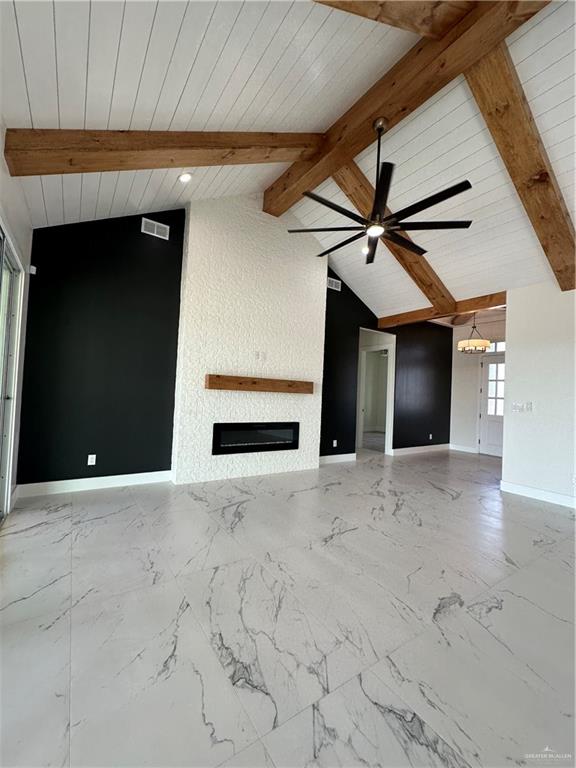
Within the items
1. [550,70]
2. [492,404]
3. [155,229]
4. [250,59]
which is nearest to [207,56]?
[250,59]

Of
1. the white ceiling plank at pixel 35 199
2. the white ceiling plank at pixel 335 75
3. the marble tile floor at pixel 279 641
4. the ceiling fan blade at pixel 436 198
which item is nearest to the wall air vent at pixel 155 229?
the white ceiling plank at pixel 35 199

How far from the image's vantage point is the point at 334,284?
20.2 ft

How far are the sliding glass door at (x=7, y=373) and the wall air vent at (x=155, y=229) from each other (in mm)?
1647

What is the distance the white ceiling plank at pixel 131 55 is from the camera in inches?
70.2

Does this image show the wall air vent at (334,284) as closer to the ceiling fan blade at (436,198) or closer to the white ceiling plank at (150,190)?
the ceiling fan blade at (436,198)

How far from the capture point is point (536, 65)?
2627 millimetres

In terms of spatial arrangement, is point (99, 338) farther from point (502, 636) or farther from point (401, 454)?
point (401, 454)

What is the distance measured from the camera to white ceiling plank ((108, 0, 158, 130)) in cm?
178

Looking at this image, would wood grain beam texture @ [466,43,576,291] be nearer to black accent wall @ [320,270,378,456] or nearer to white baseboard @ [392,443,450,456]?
black accent wall @ [320,270,378,456]

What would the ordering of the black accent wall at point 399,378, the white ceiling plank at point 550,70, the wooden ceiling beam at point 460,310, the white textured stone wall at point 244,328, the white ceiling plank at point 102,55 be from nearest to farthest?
the white ceiling plank at point 102,55, the white ceiling plank at point 550,70, the white textured stone wall at point 244,328, the wooden ceiling beam at point 460,310, the black accent wall at point 399,378

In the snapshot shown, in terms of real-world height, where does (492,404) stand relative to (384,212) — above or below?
below

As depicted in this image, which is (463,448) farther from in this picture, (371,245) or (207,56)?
(207,56)

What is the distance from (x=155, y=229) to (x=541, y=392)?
5.65 meters

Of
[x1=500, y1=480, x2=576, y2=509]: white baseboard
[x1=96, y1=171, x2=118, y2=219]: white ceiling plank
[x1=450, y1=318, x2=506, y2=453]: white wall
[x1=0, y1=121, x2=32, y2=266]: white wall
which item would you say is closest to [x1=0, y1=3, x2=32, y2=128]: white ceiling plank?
[x1=0, y1=121, x2=32, y2=266]: white wall
